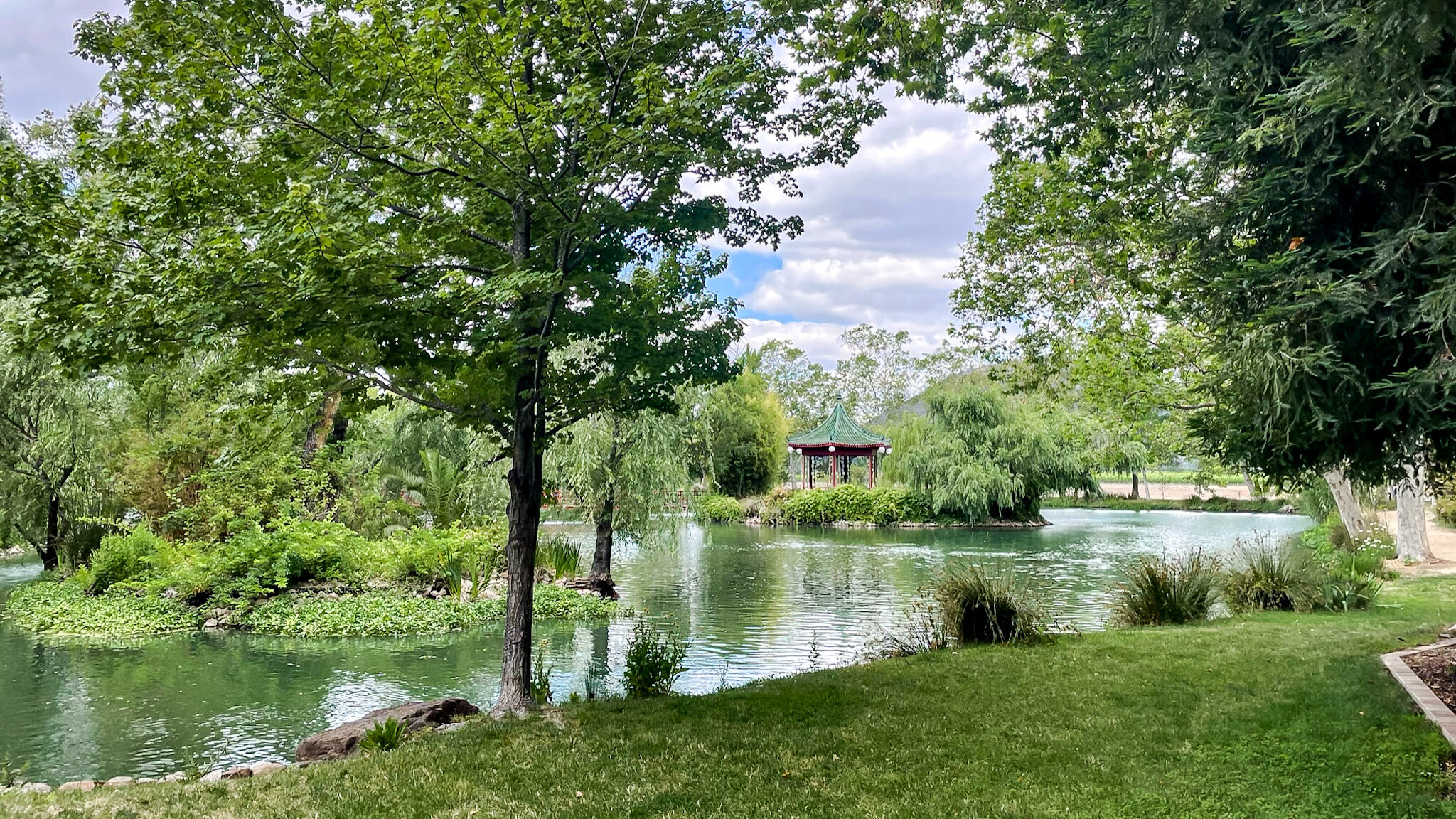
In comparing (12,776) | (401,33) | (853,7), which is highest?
(853,7)

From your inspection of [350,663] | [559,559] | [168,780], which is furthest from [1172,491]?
[168,780]

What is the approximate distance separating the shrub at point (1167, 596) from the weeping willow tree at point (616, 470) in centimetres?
659

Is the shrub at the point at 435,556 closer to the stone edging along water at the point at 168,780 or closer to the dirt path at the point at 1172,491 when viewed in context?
the stone edging along water at the point at 168,780

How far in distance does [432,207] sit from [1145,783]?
5.21m

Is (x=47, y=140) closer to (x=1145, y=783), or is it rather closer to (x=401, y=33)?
(x=401, y=33)

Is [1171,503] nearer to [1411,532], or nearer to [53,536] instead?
[1411,532]

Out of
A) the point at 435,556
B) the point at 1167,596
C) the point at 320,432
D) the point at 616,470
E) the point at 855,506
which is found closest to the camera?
the point at 1167,596

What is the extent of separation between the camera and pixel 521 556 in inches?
233

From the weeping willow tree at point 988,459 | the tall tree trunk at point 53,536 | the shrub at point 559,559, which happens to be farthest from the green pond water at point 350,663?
the weeping willow tree at point 988,459

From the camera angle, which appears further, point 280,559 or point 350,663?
A: point 280,559

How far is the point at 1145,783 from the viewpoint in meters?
3.75

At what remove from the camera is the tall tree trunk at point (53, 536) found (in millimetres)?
13938

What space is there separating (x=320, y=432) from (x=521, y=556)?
34.1 feet

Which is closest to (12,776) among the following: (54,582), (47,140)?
(54,582)
